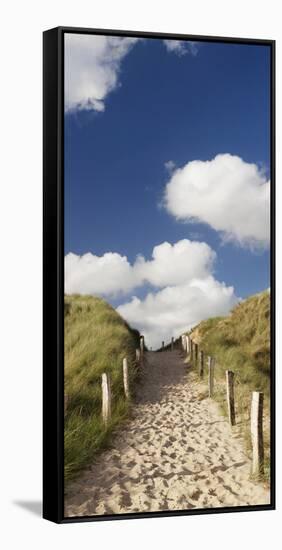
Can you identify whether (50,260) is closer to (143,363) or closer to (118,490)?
(143,363)

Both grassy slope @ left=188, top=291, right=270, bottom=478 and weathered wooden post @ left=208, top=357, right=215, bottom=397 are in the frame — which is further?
weathered wooden post @ left=208, top=357, right=215, bottom=397

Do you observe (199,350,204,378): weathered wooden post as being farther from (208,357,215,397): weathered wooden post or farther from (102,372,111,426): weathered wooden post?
(102,372,111,426): weathered wooden post

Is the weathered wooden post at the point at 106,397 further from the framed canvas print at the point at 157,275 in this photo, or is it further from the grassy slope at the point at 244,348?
the grassy slope at the point at 244,348

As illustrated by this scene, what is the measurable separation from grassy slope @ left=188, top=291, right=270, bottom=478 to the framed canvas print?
13mm

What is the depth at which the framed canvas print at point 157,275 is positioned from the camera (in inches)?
358

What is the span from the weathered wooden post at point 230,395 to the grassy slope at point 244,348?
0.13 feet

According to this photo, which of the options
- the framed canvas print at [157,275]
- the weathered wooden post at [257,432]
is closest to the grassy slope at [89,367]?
the framed canvas print at [157,275]

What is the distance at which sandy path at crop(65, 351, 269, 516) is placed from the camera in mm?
9102

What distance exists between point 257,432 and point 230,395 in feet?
1.38

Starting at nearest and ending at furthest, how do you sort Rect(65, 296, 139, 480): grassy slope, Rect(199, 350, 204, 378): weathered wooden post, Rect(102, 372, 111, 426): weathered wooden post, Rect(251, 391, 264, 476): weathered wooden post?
Rect(65, 296, 139, 480): grassy slope → Rect(102, 372, 111, 426): weathered wooden post → Rect(251, 391, 264, 476): weathered wooden post → Rect(199, 350, 204, 378): weathered wooden post

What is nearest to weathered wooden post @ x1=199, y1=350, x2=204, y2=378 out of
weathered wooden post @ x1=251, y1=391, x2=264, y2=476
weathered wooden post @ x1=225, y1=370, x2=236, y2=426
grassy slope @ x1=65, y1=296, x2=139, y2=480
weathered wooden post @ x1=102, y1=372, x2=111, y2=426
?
weathered wooden post @ x1=225, y1=370, x2=236, y2=426

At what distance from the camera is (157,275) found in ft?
31.0

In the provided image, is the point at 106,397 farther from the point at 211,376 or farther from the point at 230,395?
the point at 230,395

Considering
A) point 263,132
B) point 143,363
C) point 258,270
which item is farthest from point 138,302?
point 263,132
